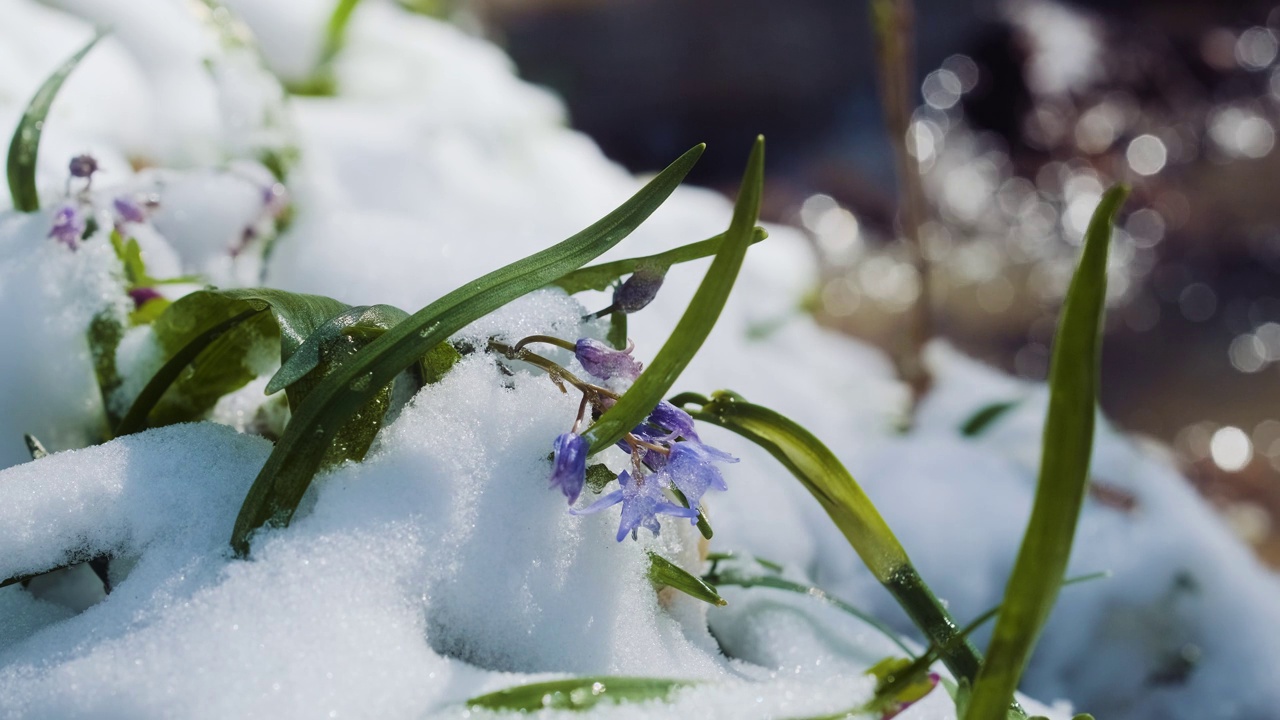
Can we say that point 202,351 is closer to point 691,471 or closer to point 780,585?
point 691,471

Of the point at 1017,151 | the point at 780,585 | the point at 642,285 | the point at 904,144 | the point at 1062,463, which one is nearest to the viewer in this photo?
the point at 1062,463

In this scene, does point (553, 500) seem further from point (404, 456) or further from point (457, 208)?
point (457, 208)

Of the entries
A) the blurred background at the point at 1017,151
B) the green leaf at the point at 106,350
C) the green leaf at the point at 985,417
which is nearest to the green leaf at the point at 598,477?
the green leaf at the point at 106,350

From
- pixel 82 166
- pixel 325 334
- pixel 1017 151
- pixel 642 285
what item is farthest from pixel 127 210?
pixel 1017 151

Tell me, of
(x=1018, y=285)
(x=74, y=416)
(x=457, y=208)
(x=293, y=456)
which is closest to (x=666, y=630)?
(x=293, y=456)

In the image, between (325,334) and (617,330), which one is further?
(617,330)

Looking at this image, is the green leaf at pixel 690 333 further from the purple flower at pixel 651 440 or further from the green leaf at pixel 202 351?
the green leaf at pixel 202 351

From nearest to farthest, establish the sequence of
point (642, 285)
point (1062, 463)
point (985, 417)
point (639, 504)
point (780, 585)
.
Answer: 1. point (1062, 463)
2. point (639, 504)
3. point (642, 285)
4. point (780, 585)
5. point (985, 417)
